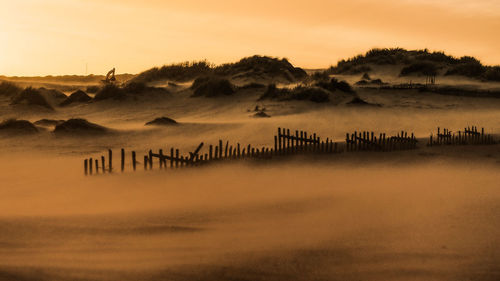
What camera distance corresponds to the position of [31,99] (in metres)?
32.0

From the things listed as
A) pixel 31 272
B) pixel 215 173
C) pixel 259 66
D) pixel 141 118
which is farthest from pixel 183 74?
pixel 31 272

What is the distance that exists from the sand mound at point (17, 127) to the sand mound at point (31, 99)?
9.02 metres

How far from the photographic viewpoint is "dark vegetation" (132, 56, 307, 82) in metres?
40.8

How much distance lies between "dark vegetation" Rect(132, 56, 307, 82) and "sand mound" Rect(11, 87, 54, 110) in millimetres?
11842

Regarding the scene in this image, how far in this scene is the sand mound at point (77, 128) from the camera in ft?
71.5

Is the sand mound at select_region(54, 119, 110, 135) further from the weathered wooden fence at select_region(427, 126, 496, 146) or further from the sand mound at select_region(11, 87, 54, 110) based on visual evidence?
the weathered wooden fence at select_region(427, 126, 496, 146)

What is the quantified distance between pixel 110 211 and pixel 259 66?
32129 mm

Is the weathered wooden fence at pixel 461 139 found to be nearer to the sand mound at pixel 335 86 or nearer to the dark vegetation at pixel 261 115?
the dark vegetation at pixel 261 115

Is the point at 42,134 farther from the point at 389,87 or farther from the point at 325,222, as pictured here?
the point at 389,87

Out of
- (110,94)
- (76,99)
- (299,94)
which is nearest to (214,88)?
(299,94)

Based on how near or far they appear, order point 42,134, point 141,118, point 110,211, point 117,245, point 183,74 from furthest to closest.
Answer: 1. point 183,74
2. point 141,118
3. point 42,134
4. point 110,211
5. point 117,245

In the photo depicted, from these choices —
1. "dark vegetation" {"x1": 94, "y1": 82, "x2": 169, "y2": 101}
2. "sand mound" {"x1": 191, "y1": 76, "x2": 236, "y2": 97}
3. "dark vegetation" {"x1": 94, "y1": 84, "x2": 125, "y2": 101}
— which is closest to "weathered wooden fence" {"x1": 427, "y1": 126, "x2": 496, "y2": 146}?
"sand mound" {"x1": 191, "y1": 76, "x2": 236, "y2": 97}

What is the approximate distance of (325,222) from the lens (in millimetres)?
9688

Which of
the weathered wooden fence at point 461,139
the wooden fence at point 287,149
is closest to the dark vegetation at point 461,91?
the weathered wooden fence at point 461,139
